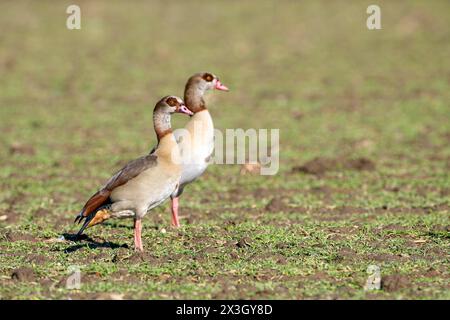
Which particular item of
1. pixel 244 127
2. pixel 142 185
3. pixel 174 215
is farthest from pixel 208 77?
Result: pixel 244 127

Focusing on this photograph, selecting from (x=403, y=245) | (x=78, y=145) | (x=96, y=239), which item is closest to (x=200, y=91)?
(x=96, y=239)

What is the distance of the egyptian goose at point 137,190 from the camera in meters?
8.06

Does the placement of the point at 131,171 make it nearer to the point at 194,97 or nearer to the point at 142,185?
the point at 142,185

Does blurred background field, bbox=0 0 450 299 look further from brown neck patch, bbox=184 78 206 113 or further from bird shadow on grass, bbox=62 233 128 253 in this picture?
brown neck patch, bbox=184 78 206 113

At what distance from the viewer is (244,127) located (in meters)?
16.2

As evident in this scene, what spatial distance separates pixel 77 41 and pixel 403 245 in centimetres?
1742

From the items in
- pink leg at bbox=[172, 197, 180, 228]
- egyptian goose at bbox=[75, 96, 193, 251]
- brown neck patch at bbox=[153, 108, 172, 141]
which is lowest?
pink leg at bbox=[172, 197, 180, 228]

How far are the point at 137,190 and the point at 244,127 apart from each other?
825cm

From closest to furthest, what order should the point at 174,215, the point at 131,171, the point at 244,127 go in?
the point at 131,171 → the point at 174,215 → the point at 244,127

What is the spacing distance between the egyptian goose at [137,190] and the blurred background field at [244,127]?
1.19 feet

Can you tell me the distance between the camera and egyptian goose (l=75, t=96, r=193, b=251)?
8.06m

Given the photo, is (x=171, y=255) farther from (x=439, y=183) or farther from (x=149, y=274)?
(x=439, y=183)

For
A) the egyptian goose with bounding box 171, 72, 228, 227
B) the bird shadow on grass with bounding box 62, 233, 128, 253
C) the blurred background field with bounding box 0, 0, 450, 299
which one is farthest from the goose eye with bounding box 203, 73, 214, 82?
the bird shadow on grass with bounding box 62, 233, 128, 253

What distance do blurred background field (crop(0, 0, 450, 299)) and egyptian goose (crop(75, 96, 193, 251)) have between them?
362 mm
